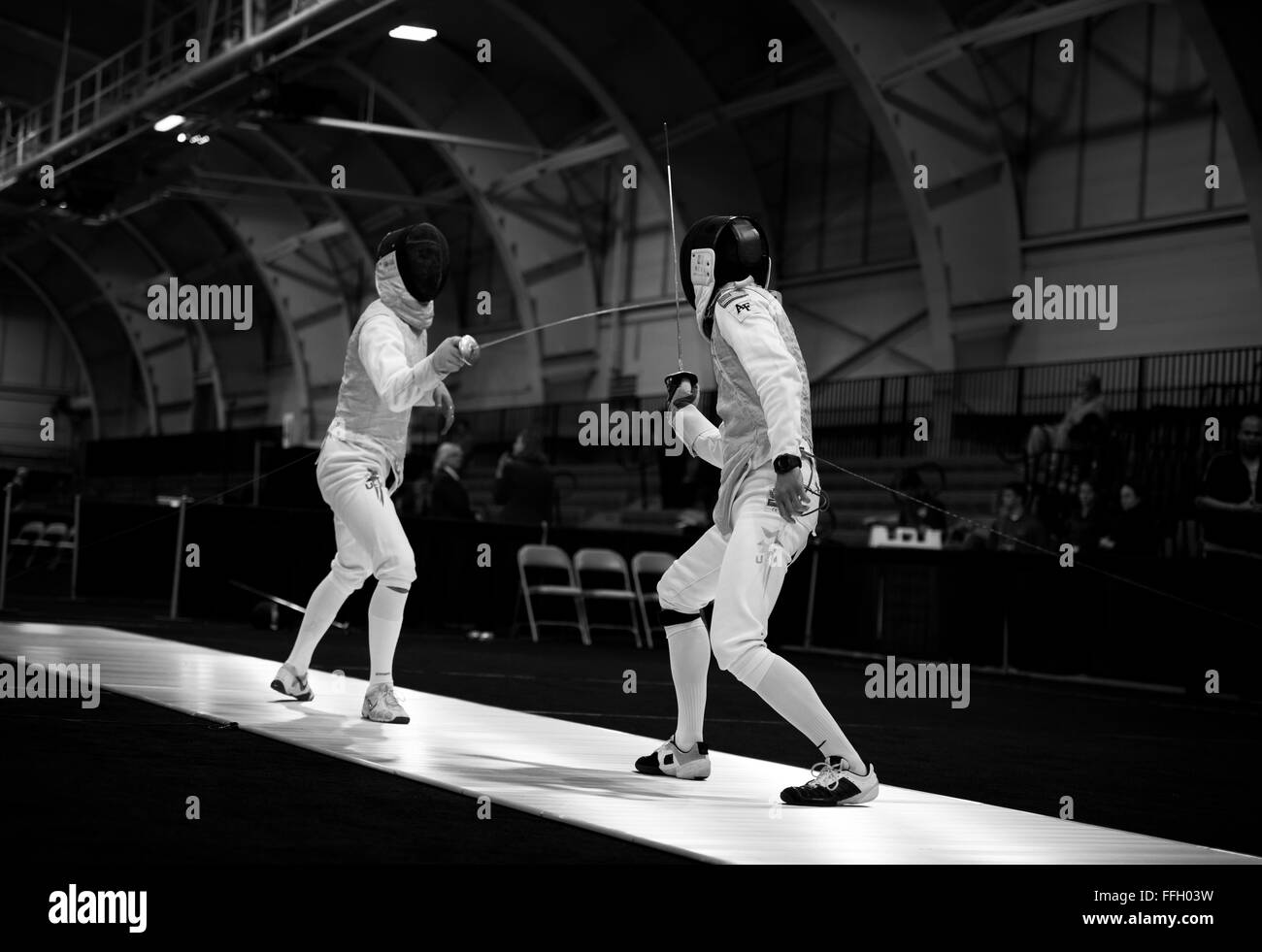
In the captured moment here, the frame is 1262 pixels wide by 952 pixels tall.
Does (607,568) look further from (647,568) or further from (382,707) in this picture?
(382,707)

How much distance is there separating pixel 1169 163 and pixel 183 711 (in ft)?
46.6

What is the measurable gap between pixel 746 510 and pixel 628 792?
82cm

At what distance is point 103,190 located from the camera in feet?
75.3

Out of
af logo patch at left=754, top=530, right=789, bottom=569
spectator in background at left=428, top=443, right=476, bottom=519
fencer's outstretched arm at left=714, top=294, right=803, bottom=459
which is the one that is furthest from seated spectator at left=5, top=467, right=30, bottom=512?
af logo patch at left=754, top=530, right=789, bottom=569

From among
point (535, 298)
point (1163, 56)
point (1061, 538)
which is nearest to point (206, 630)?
point (1061, 538)

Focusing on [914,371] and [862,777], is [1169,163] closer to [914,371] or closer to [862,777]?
[914,371]

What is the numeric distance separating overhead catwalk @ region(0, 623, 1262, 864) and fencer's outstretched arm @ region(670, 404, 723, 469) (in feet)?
3.20

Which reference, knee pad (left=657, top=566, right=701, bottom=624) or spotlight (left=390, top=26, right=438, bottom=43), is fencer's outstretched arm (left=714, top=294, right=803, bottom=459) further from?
spotlight (left=390, top=26, right=438, bottom=43)

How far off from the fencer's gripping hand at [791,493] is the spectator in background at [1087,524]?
694 centimetres

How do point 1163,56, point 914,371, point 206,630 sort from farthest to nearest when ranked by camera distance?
point 914,371
point 1163,56
point 206,630

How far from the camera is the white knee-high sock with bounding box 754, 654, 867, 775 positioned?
3.75 meters

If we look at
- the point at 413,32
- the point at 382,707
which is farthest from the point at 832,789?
the point at 413,32

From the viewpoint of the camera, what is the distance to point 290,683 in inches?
217

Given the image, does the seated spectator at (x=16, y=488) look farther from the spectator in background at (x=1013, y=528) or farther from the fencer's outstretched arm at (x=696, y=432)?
the fencer's outstretched arm at (x=696, y=432)
